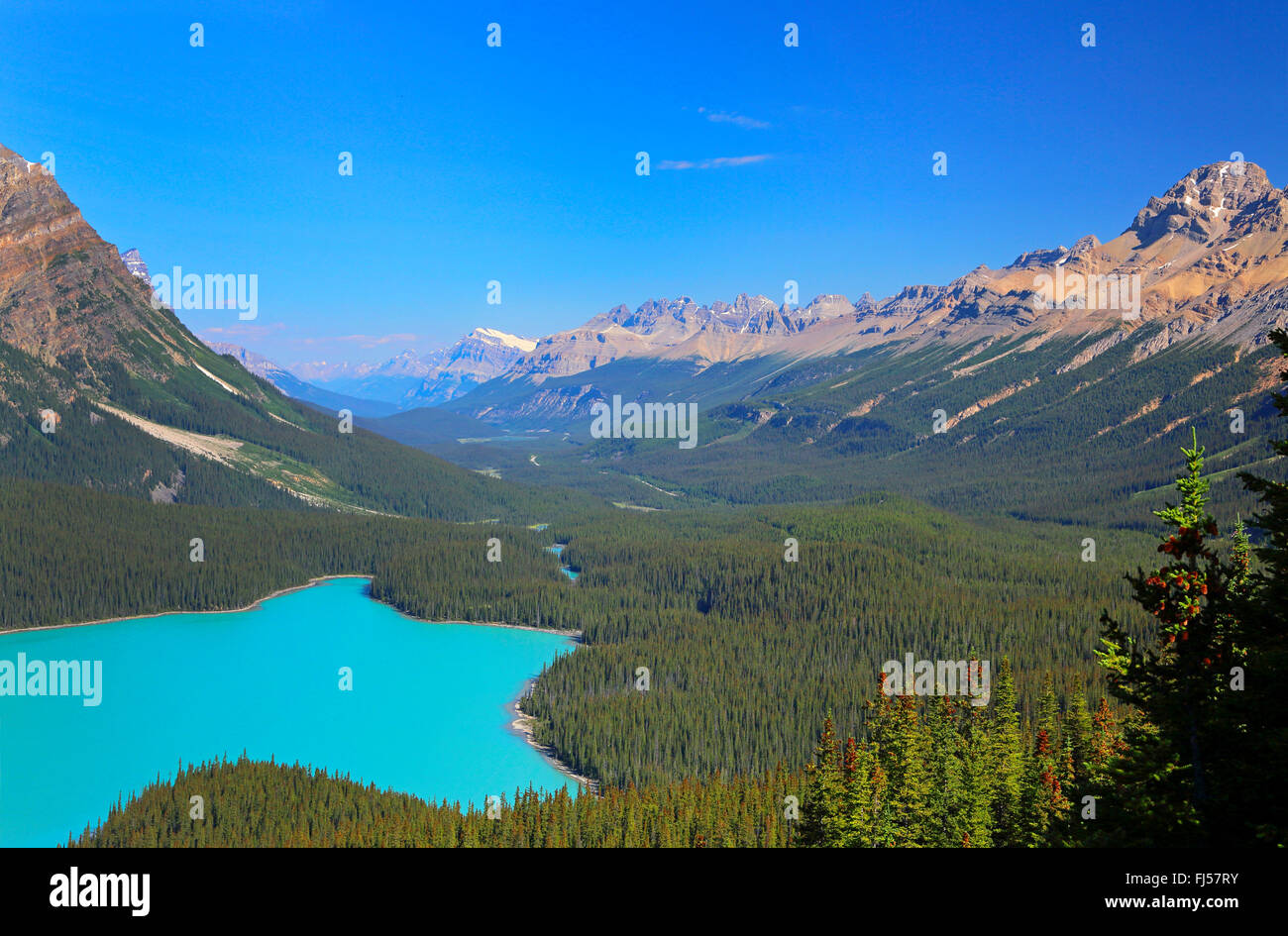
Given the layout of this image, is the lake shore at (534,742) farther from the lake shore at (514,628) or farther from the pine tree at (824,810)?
the pine tree at (824,810)

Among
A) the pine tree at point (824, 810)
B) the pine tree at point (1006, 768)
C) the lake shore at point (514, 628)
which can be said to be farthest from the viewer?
the lake shore at point (514, 628)

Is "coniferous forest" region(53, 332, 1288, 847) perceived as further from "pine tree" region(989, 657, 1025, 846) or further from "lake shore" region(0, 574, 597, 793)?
"lake shore" region(0, 574, 597, 793)

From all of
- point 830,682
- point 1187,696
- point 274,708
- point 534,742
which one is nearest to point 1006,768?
point 1187,696

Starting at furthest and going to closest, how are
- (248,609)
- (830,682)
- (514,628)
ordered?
(248,609) < (514,628) < (830,682)

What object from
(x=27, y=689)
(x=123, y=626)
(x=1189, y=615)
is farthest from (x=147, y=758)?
(x=1189, y=615)

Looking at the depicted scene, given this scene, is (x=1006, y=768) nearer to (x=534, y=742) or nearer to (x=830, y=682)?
(x=830, y=682)

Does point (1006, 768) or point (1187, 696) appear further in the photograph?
point (1006, 768)

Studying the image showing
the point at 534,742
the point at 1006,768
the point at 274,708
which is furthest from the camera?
the point at 274,708

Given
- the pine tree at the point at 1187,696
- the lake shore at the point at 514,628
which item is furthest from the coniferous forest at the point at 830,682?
the lake shore at the point at 514,628
